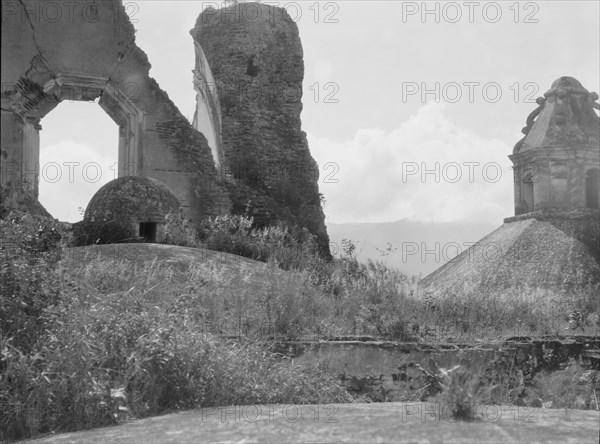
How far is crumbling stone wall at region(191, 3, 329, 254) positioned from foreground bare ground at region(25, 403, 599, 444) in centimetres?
1521

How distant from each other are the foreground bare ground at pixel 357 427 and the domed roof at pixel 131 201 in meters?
9.97

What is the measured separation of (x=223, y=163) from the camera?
64.6ft

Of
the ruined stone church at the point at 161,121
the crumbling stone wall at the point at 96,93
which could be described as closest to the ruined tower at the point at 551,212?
the ruined stone church at the point at 161,121

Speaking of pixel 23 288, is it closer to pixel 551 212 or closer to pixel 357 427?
pixel 357 427

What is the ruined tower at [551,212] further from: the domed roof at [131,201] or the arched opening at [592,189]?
the domed roof at [131,201]

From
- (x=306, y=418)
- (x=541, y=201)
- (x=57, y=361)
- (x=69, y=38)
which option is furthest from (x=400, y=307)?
(x=541, y=201)

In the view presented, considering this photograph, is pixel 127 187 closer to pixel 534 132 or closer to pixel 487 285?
pixel 487 285

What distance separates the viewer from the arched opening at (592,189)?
102 feet

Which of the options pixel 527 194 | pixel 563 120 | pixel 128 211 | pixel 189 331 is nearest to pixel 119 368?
pixel 189 331

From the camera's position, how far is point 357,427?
162 inches

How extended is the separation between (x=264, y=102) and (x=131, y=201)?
707 cm

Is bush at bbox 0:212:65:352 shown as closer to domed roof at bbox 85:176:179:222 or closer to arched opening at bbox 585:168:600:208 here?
domed roof at bbox 85:176:179:222

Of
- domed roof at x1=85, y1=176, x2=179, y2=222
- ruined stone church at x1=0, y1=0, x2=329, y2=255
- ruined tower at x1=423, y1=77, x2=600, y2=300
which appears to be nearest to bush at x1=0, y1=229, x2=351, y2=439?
domed roof at x1=85, y1=176, x2=179, y2=222

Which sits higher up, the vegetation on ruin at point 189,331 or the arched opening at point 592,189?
the arched opening at point 592,189
